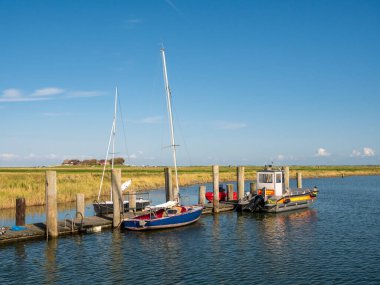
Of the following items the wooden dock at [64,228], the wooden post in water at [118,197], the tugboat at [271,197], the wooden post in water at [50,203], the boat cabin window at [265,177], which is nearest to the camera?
the wooden dock at [64,228]

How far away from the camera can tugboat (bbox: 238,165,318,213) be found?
41.2 meters

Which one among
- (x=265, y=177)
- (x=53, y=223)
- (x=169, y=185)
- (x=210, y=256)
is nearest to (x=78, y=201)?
(x=53, y=223)

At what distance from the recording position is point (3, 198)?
40.9m

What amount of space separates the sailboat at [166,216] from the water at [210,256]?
0.61 meters

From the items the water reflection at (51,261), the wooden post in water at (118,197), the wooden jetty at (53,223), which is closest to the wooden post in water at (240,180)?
the wooden jetty at (53,223)

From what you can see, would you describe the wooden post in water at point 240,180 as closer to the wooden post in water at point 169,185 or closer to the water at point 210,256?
the wooden post in water at point 169,185

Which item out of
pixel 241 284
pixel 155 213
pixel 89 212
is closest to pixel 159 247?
pixel 155 213

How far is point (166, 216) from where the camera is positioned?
3225cm

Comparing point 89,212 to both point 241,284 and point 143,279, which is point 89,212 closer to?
point 143,279

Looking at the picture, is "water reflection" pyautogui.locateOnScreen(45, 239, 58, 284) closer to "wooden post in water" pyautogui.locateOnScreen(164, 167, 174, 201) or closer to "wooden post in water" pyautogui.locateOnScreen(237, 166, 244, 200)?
"wooden post in water" pyautogui.locateOnScreen(164, 167, 174, 201)

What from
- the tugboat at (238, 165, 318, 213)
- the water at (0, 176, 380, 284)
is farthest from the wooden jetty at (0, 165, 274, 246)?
the tugboat at (238, 165, 318, 213)

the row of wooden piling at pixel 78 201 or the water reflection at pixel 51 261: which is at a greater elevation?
the row of wooden piling at pixel 78 201

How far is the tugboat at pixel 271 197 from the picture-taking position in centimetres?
4125

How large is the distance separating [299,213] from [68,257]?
25928 millimetres
